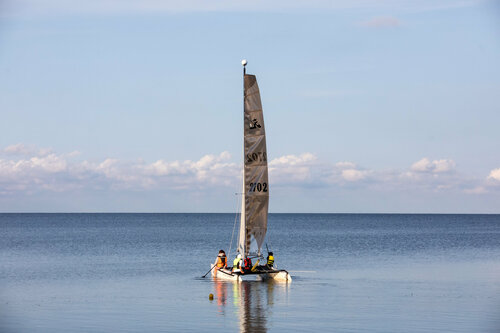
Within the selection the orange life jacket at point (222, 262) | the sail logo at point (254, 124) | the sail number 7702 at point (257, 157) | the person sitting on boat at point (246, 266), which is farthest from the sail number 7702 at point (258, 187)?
the orange life jacket at point (222, 262)

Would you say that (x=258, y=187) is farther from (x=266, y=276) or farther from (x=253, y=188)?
(x=266, y=276)

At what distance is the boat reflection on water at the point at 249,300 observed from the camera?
114 feet

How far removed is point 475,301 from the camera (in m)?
41.6

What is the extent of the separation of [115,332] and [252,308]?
8.81m

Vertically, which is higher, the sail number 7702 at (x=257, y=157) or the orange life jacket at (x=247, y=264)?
the sail number 7702 at (x=257, y=157)

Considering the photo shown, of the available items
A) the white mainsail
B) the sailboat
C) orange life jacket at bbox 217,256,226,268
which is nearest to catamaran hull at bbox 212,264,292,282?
the sailboat

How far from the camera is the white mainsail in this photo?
49156 millimetres

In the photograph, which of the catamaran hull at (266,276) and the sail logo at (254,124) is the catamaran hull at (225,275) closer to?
the catamaran hull at (266,276)

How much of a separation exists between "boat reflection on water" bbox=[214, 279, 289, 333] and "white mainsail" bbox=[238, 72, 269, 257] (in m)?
3.04

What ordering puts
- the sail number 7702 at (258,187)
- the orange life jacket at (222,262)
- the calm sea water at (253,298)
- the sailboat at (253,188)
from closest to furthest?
the calm sea water at (253,298)
the sailboat at (253,188)
the sail number 7702 at (258,187)
the orange life jacket at (222,262)

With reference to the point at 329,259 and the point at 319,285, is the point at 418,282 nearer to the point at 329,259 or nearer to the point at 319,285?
the point at 319,285

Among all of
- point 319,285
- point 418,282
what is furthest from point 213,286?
point 418,282

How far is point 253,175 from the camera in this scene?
163ft

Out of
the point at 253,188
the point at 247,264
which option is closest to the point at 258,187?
the point at 253,188
